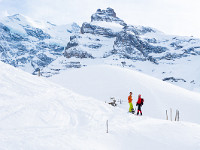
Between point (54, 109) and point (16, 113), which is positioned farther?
point (54, 109)

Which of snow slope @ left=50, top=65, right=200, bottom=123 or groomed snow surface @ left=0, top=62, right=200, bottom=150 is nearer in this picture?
groomed snow surface @ left=0, top=62, right=200, bottom=150

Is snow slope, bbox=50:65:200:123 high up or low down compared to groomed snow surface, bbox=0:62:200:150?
up

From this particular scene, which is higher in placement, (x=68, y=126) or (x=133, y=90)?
(x=133, y=90)

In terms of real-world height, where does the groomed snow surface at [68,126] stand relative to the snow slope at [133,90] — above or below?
below

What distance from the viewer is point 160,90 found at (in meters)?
33.9

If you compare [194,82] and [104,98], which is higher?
[194,82]

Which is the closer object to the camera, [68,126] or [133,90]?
[68,126]

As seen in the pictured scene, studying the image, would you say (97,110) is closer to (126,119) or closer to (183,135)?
(126,119)

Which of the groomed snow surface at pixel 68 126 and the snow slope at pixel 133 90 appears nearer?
the groomed snow surface at pixel 68 126

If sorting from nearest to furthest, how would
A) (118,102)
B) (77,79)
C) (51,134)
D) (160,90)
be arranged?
(51,134), (118,102), (160,90), (77,79)

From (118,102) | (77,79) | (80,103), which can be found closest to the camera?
(80,103)

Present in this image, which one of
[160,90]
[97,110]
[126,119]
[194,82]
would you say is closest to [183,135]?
[126,119]

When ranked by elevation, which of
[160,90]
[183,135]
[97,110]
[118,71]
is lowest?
[183,135]

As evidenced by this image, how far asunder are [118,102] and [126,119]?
15.5 m
